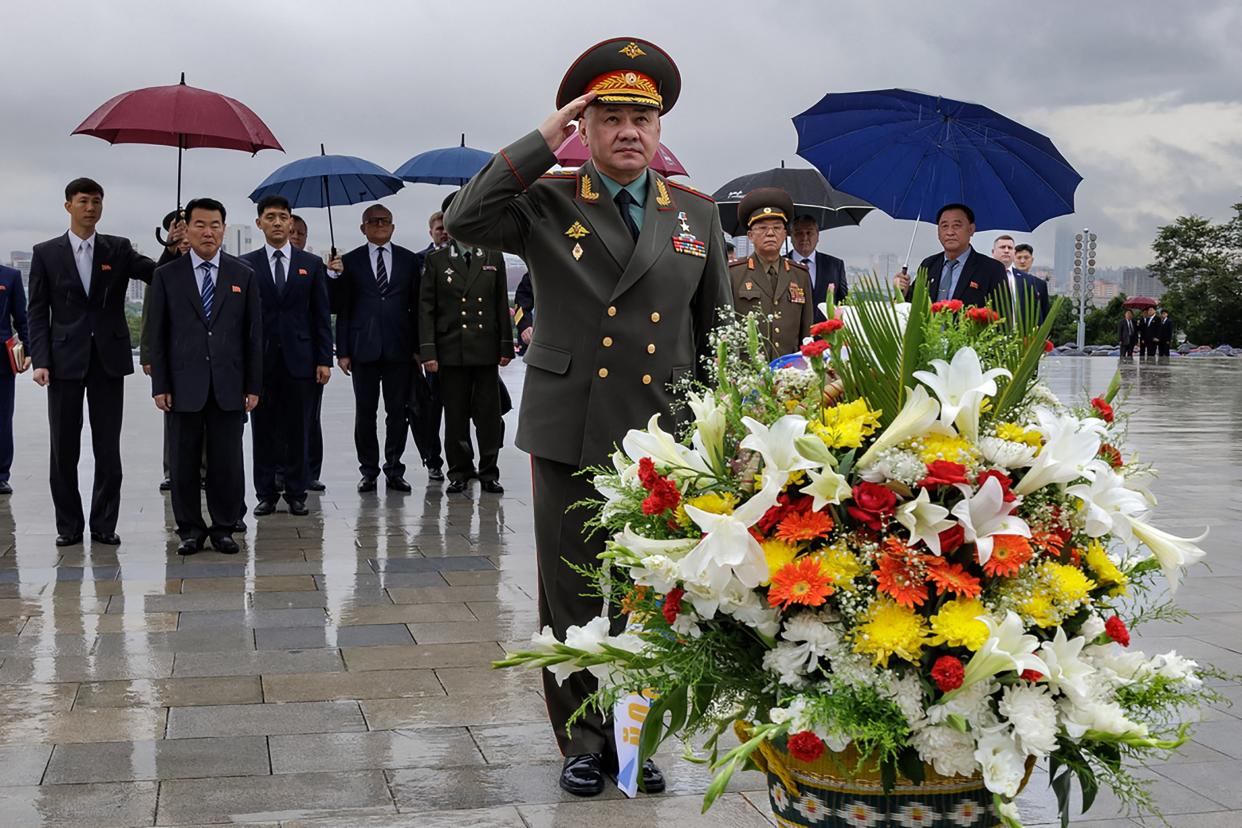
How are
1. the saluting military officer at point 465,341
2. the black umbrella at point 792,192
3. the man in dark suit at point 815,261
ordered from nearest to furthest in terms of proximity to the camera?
the man in dark suit at point 815,261, the saluting military officer at point 465,341, the black umbrella at point 792,192

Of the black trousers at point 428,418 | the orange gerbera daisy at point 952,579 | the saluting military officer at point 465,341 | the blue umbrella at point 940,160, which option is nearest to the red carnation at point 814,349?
the orange gerbera daisy at point 952,579

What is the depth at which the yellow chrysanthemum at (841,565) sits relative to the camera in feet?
7.57

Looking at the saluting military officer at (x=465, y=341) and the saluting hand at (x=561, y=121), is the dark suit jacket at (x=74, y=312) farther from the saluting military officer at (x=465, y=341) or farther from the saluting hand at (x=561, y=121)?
the saluting hand at (x=561, y=121)

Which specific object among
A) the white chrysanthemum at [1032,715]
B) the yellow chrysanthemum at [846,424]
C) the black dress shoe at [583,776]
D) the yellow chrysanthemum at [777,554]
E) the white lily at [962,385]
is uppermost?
the white lily at [962,385]

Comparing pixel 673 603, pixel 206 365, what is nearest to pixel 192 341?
pixel 206 365

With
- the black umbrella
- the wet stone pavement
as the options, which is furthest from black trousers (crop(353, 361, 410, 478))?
the black umbrella

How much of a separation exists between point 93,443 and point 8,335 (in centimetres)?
417

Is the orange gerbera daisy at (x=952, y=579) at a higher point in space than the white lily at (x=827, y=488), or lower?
lower

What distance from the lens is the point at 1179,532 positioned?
30.4ft

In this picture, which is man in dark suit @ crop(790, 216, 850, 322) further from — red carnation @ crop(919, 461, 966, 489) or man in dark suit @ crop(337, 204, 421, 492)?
red carnation @ crop(919, 461, 966, 489)

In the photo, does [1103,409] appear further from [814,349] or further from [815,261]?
[815,261]

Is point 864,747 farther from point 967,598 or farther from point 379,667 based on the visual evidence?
point 379,667

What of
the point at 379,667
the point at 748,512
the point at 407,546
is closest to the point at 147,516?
the point at 407,546

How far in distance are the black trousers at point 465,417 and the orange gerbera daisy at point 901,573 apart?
8.89 m
